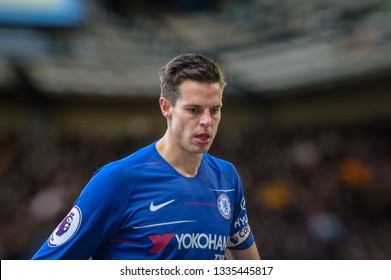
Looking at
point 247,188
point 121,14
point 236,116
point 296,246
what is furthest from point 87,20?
point 296,246

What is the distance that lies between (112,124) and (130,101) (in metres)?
0.90

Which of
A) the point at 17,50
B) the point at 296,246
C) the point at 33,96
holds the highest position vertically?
the point at 17,50

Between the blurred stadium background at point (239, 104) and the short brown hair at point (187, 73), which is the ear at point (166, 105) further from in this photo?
the blurred stadium background at point (239, 104)

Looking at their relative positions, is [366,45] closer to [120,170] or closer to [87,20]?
[87,20]

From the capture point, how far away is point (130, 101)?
21.1 metres

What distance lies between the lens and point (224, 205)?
11.6ft

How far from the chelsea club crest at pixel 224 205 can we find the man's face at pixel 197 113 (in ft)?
1.01

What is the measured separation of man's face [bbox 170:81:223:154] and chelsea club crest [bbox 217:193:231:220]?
0.31 metres

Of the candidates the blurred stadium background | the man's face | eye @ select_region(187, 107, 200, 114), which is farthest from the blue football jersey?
the blurred stadium background

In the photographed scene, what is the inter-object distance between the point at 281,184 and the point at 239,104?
653cm

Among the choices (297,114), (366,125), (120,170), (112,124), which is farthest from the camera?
(112,124)

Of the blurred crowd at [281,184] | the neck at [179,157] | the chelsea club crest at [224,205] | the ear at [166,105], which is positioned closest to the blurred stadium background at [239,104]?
the blurred crowd at [281,184]

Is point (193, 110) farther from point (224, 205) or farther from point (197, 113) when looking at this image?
point (224, 205)

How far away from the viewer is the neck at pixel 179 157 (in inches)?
136
